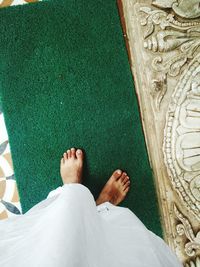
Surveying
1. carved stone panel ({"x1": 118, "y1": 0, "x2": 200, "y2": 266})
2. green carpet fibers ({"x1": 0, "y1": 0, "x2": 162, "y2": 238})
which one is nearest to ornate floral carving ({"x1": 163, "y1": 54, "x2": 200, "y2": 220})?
carved stone panel ({"x1": 118, "y1": 0, "x2": 200, "y2": 266})

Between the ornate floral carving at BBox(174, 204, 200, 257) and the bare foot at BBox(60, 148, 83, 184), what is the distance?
45 cm

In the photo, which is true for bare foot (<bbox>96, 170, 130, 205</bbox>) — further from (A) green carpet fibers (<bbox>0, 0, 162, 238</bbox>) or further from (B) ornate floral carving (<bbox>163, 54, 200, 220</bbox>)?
(B) ornate floral carving (<bbox>163, 54, 200, 220</bbox>)

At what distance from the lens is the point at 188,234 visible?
1.31m

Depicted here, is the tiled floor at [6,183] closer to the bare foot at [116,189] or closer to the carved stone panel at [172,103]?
the bare foot at [116,189]

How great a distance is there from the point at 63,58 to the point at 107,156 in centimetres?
47

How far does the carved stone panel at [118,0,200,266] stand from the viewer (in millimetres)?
1304

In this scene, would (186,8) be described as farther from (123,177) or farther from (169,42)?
(123,177)

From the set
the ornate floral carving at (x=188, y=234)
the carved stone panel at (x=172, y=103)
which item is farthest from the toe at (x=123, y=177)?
the ornate floral carving at (x=188, y=234)

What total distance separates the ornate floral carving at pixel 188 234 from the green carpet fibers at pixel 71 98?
0.35 ft

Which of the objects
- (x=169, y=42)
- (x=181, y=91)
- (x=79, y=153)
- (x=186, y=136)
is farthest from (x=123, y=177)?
(x=169, y=42)

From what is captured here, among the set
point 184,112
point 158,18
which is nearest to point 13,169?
point 184,112

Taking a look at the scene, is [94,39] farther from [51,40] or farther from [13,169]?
[13,169]

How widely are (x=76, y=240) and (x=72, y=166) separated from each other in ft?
2.01

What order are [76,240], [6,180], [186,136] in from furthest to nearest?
1. [6,180]
2. [186,136]
3. [76,240]
